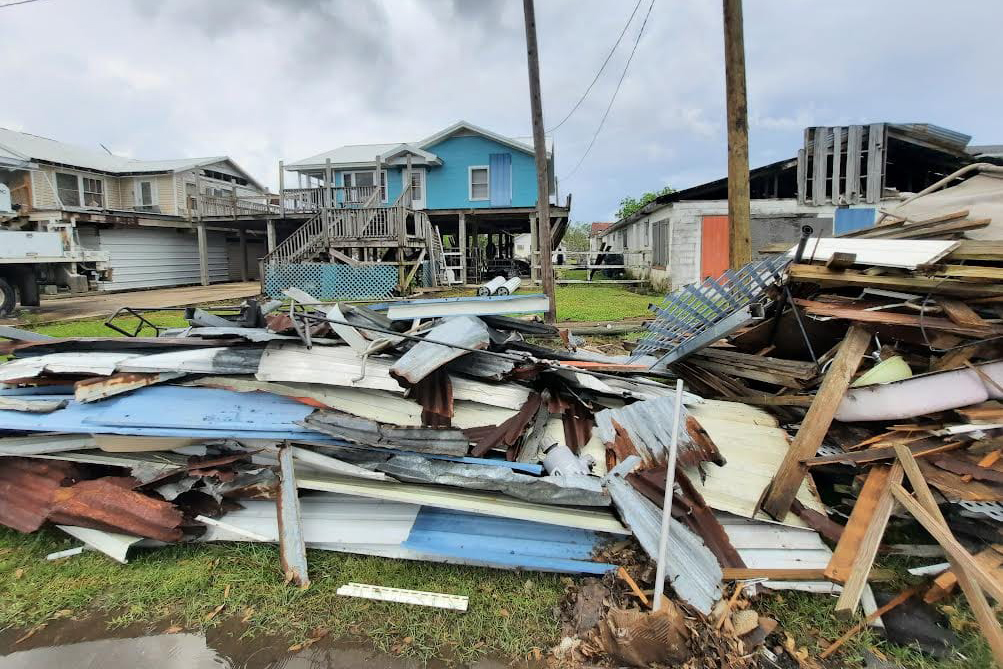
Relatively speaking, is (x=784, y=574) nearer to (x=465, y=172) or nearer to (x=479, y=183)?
(x=479, y=183)

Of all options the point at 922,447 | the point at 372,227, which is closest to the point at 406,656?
the point at 922,447

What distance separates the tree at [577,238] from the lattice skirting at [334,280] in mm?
52134

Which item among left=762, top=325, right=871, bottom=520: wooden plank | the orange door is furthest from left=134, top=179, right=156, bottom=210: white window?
left=762, top=325, right=871, bottom=520: wooden plank

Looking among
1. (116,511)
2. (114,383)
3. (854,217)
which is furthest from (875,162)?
(116,511)

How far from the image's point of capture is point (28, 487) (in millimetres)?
3178

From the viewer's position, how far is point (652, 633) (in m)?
2.12

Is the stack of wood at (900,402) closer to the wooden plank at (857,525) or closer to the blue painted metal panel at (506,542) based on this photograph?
the wooden plank at (857,525)

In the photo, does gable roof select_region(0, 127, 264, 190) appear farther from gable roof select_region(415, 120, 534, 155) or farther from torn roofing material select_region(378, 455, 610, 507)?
torn roofing material select_region(378, 455, 610, 507)

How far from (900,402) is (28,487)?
17.7 ft

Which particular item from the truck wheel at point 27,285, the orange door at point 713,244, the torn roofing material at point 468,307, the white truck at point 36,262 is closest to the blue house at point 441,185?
the orange door at point 713,244

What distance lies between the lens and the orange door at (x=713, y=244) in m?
16.1

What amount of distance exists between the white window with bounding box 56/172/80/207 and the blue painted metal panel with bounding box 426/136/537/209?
16343 mm

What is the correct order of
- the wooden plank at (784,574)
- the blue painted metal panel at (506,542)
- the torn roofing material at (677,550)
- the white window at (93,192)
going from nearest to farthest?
the torn roofing material at (677,550)
the wooden plank at (784,574)
the blue painted metal panel at (506,542)
the white window at (93,192)

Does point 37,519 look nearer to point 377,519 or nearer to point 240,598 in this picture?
point 240,598
